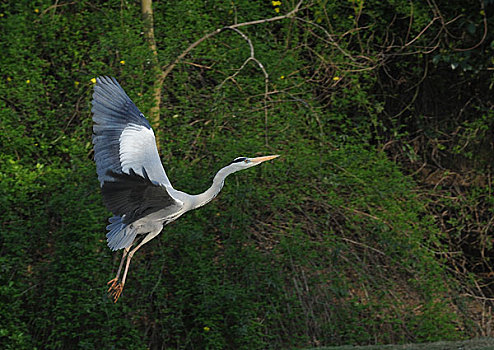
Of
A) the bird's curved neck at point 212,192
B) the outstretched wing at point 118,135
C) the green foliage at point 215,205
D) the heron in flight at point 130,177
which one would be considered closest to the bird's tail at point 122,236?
the heron in flight at point 130,177

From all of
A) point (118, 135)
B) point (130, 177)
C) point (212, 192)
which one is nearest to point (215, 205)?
point (118, 135)

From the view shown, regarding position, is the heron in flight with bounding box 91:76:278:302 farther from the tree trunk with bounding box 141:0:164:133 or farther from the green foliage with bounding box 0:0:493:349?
the tree trunk with bounding box 141:0:164:133

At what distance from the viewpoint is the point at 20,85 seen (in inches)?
259

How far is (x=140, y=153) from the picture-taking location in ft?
14.1

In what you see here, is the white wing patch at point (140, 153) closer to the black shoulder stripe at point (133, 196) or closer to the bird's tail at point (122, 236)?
the black shoulder stripe at point (133, 196)

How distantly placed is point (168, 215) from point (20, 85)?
3.11 m

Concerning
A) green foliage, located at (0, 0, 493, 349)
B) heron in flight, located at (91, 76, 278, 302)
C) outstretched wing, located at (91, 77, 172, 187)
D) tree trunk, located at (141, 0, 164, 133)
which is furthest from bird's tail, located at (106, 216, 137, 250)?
tree trunk, located at (141, 0, 164, 133)

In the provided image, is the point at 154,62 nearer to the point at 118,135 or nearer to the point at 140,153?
the point at 118,135

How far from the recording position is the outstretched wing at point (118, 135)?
4289mm

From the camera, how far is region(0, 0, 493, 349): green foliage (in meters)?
6.06

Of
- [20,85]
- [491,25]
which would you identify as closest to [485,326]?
[491,25]

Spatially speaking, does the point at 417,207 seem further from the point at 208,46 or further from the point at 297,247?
the point at 208,46

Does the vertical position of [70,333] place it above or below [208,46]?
below

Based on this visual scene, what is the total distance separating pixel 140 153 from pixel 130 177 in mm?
697
